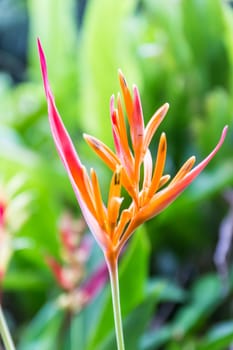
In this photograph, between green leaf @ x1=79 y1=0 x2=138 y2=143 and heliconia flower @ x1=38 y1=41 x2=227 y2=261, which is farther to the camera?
green leaf @ x1=79 y1=0 x2=138 y2=143

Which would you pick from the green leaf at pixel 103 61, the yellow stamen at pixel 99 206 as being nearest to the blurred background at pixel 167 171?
the green leaf at pixel 103 61

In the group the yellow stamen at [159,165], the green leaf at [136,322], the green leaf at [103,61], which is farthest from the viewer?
the green leaf at [103,61]

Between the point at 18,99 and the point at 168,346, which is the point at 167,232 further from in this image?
the point at 18,99

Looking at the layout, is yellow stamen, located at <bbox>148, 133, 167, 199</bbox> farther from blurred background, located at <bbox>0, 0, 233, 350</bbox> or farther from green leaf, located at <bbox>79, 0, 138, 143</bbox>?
green leaf, located at <bbox>79, 0, 138, 143</bbox>

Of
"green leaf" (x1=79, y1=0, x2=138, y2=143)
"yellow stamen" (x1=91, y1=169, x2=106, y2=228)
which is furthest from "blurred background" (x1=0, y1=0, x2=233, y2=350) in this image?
"yellow stamen" (x1=91, y1=169, x2=106, y2=228)

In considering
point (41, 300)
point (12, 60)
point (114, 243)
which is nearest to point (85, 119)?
point (41, 300)

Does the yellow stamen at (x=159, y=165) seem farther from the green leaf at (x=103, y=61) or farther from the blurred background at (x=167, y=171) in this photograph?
the green leaf at (x=103, y=61)

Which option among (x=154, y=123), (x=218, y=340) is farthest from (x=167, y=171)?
(x=154, y=123)

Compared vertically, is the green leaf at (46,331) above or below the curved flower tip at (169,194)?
below

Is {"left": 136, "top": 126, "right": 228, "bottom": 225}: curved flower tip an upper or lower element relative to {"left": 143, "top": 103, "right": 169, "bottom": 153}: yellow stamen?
lower

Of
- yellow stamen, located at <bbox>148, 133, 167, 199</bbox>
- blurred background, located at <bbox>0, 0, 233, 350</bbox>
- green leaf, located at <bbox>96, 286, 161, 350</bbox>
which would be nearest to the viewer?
yellow stamen, located at <bbox>148, 133, 167, 199</bbox>

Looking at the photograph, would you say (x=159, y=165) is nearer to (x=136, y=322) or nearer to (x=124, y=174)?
(x=124, y=174)
